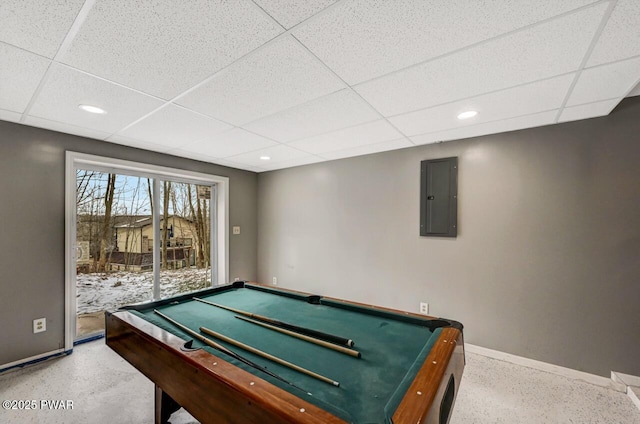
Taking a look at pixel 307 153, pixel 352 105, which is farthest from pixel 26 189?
pixel 352 105

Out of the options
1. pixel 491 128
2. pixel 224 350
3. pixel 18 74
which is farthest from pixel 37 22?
pixel 491 128

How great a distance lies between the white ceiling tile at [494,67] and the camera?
3.94ft

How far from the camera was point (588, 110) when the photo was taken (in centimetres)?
206

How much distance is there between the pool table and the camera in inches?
35.4

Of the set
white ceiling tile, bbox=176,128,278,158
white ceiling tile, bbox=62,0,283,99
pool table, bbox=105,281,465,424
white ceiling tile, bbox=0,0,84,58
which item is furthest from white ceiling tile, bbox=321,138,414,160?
white ceiling tile, bbox=0,0,84,58

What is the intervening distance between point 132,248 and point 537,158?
Result: 457 cm

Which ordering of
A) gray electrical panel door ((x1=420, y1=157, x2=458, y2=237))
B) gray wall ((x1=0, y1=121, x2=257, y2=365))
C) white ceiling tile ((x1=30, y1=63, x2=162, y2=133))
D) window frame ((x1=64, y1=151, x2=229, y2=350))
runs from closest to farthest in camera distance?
white ceiling tile ((x1=30, y1=63, x2=162, y2=133)), gray wall ((x1=0, y1=121, x2=257, y2=365)), window frame ((x1=64, y1=151, x2=229, y2=350)), gray electrical panel door ((x1=420, y1=157, x2=458, y2=237))

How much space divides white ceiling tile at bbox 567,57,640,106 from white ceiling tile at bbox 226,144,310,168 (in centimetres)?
249

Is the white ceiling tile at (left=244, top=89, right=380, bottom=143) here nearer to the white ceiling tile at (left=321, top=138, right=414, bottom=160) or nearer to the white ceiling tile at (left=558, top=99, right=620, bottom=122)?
the white ceiling tile at (left=321, top=138, right=414, bottom=160)

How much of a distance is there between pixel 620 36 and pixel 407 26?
1.02 metres

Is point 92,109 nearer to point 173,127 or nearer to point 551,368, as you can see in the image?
point 173,127

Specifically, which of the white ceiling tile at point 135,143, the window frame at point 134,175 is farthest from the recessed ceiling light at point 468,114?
the window frame at point 134,175

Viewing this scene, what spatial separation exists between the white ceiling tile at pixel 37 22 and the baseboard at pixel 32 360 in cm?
272

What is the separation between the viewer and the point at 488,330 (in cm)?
259
